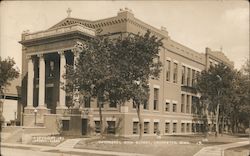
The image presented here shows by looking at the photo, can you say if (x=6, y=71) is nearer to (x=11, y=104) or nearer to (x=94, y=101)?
(x=94, y=101)

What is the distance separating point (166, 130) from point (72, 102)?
645 inches

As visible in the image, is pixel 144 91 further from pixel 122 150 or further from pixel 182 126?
pixel 182 126

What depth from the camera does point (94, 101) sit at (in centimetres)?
4078

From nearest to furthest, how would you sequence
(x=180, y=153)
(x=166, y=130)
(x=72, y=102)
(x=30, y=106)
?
1. (x=180, y=153)
2. (x=72, y=102)
3. (x=30, y=106)
4. (x=166, y=130)

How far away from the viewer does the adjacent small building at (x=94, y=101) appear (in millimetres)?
39375

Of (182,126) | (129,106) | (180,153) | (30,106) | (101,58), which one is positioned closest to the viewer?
(180,153)

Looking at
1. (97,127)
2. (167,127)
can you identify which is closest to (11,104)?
(97,127)

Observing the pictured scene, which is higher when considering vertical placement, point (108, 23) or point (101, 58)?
point (108, 23)

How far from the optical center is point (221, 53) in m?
66.9

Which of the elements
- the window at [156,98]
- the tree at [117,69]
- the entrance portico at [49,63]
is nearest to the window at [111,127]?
the entrance portico at [49,63]

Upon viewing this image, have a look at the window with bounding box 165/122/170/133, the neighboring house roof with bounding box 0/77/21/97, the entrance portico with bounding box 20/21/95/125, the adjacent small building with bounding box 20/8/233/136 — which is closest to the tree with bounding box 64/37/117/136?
the adjacent small building with bounding box 20/8/233/136

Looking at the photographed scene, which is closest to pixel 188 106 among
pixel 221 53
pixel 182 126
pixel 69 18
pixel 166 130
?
pixel 182 126

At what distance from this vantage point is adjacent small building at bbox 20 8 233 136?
39375mm

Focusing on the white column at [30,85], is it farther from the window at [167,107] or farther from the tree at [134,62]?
the window at [167,107]
